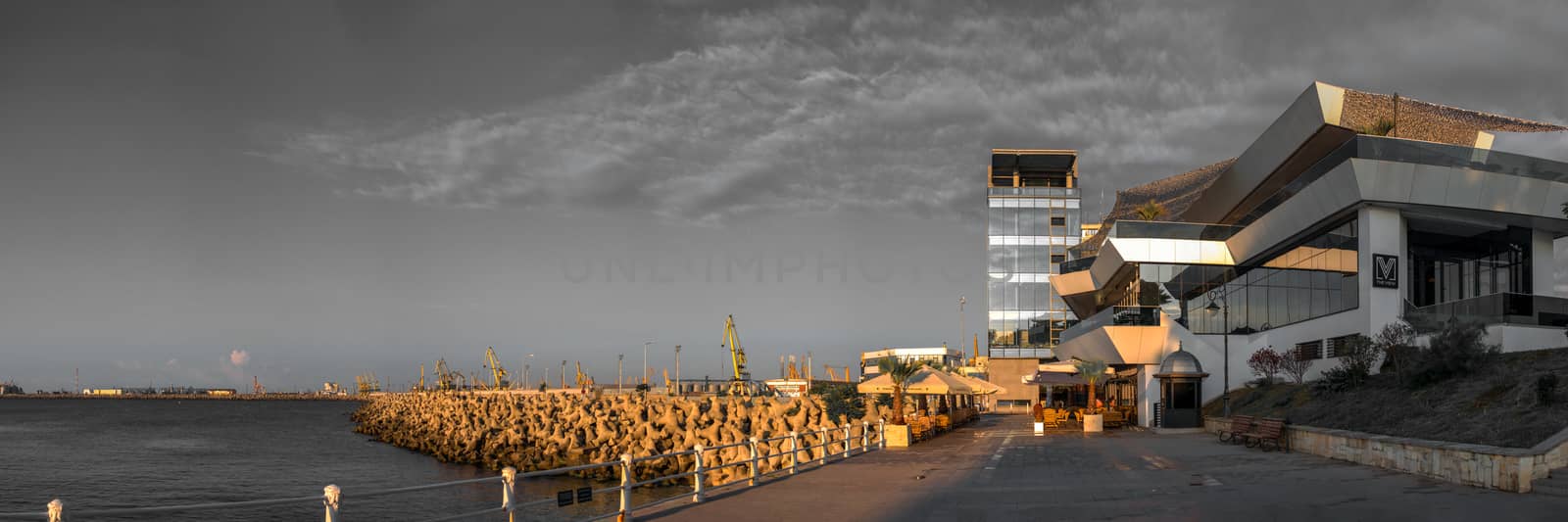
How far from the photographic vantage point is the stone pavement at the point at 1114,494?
13797 mm

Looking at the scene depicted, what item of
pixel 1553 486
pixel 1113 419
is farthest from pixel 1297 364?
pixel 1553 486

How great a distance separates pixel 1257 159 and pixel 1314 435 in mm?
27724

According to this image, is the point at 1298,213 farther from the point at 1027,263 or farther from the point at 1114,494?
the point at 1027,263

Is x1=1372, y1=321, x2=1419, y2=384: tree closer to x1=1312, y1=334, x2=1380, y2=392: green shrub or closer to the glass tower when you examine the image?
x1=1312, y1=334, x2=1380, y2=392: green shrub

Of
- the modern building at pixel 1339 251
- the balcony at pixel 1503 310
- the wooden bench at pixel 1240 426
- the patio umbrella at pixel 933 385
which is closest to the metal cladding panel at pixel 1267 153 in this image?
the modern building at pixel 1339 251

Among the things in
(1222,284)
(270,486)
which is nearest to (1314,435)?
(1222,284)

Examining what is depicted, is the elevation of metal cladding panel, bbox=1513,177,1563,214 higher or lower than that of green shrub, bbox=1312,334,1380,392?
higher

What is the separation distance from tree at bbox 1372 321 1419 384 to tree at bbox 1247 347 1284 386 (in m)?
6.11

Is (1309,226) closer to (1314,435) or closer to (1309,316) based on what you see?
(1309,316)

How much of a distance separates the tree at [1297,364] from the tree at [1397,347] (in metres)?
4.19

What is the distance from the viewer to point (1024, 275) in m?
98.1

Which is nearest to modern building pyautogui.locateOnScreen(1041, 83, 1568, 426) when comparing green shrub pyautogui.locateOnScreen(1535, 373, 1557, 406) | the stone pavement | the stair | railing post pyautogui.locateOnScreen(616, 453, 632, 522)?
green shrub pyautogui.locateOnScreen(1535, 373, 1557, 406)

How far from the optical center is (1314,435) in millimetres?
24031

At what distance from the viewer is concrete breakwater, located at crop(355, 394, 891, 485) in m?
39.0
